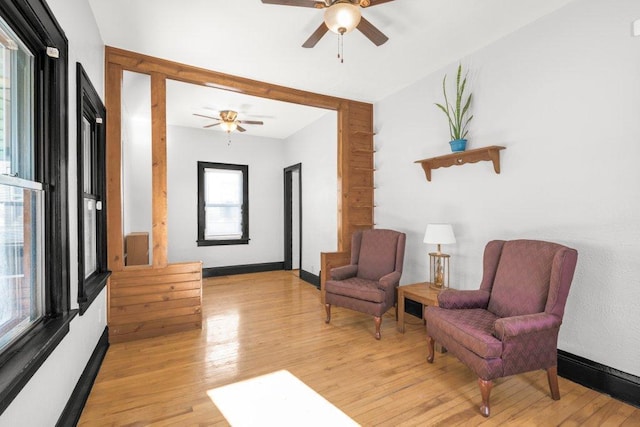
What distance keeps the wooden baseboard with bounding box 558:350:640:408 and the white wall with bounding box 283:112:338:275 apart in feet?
9.80

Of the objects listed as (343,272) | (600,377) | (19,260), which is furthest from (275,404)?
(600,377)

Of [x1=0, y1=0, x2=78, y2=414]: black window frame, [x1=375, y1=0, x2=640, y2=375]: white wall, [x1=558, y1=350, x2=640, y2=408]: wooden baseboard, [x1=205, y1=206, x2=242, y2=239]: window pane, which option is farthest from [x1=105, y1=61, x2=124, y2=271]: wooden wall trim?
[x1=558, y1=350, x2=640, y2=408]: wooden baseboard

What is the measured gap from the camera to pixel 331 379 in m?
Answer: 2.26

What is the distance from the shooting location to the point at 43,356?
1.29 metres

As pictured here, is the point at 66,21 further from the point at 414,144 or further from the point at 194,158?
the point at 194,158

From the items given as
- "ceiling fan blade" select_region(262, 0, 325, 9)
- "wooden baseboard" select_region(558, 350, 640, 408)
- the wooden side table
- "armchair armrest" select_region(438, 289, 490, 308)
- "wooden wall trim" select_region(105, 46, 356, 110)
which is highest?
"wooden wall trim" select_region(105, 46, 356, 110)

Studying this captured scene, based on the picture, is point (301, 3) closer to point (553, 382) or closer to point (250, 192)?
point (553, 382)

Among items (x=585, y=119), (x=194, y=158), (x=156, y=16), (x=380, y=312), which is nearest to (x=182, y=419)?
(x=380, y=312)

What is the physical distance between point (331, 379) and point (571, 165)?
8.02ft

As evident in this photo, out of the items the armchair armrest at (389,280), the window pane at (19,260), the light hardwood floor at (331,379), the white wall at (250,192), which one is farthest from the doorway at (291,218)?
the window pane at (19,260)

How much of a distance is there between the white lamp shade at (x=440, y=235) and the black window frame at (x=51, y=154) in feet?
9.13

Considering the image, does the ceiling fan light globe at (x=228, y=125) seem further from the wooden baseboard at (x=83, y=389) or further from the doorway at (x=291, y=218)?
the wooden baseboard at (x=83, y=389)

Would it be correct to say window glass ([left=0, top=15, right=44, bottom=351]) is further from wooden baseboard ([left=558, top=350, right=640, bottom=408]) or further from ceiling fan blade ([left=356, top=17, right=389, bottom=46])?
wooden baseboard ([left=558, top=350, right=640, bottom=408])

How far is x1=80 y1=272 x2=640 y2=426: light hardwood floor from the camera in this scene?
6.09 ft
